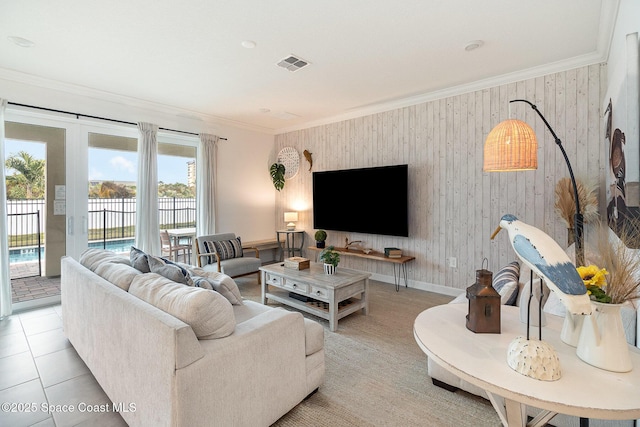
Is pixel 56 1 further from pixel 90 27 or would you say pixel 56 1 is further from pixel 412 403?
pixel 412 403

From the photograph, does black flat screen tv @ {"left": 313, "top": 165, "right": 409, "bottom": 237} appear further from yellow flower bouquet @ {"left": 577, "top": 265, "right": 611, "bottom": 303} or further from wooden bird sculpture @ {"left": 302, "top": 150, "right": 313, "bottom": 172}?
yellow flower bouquet @ {"left": 577, "top": 265, "right": 611, "bottom": 303}

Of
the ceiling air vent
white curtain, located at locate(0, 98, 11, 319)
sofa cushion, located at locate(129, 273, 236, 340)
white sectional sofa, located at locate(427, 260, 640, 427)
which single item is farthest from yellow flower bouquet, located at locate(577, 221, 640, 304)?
white curtain, located at locate(0, 98, 11, 319)

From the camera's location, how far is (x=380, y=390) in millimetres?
2074

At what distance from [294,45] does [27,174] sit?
11.9ft

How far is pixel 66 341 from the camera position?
2.79 m

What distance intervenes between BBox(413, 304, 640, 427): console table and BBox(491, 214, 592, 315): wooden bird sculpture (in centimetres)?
24

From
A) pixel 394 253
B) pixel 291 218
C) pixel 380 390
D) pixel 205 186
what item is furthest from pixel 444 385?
pixel 205 186

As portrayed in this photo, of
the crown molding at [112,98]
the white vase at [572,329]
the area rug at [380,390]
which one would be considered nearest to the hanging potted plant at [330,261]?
the area rug at [380,390]

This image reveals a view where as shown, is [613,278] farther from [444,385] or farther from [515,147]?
[444,385]

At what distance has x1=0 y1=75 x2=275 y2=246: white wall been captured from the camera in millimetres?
3619

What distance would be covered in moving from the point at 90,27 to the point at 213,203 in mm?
3032

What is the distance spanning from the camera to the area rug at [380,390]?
5.89 ft

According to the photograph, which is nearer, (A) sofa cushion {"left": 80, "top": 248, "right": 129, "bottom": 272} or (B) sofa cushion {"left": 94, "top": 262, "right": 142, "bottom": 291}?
(B) sofa cushion {"left": 94, "top": 262, "right": 142, "bottom": 291}

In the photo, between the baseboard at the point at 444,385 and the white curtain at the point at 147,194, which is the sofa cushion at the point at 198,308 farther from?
the white curtain at the point at 147,194
